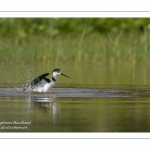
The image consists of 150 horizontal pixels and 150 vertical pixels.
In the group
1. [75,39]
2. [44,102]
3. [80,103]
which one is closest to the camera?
[80,103]

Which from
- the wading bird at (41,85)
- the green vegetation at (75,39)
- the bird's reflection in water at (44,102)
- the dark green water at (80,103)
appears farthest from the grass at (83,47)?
the bird's reflection in water at (44,102)

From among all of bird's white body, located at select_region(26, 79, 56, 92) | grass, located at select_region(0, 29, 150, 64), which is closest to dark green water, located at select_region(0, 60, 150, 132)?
bird's white body, located at select_region(26, 79, 56, 92)

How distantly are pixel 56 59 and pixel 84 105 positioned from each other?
1151cm

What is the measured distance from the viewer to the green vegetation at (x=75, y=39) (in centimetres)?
2428

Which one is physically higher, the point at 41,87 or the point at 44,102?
the point at 41,87

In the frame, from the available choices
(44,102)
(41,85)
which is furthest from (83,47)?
(44,102)

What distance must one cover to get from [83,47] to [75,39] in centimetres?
128

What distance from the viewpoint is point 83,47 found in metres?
25.3

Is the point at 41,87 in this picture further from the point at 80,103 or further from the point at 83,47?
the point at 83,47

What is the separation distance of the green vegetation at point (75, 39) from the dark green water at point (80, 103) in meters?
2.90

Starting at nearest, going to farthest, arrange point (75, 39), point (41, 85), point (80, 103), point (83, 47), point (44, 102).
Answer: point (80, 103) → point (44, 102) → point (41, 85) → point (83, 47) → point (75, 39)

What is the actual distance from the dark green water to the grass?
9.18 ft
